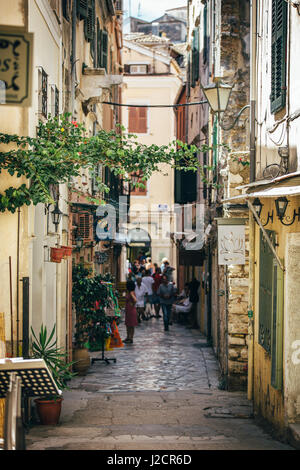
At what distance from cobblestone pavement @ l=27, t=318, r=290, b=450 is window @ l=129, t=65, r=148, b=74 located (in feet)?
90.8

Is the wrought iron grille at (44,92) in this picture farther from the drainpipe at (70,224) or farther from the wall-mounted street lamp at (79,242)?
the wall-mounted street lamp at (79,242)

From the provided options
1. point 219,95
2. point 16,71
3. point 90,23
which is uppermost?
point 90,23

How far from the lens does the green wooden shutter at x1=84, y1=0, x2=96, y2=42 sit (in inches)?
789

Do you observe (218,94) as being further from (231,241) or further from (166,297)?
(166,297)

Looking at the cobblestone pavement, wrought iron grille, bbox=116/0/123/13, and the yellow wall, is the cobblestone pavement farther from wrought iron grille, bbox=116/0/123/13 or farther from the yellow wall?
wrought iron grille, bbox=116/0/123/13

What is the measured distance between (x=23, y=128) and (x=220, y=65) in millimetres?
5890

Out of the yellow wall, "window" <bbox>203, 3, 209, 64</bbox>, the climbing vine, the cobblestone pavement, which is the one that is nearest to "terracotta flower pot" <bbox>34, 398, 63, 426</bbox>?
the cobblestone pavement

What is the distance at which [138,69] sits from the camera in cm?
4519

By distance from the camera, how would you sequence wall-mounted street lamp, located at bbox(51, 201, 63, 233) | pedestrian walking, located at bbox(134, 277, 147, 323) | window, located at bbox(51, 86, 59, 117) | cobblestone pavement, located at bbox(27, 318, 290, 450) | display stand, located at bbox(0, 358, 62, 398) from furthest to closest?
pedestrian walking, located at bbox(134, 277, 147, 323), window, located at bbox(51, 86, 59, 117), wall-mounted street lamp, located at bbox(51, 201, 63, 233), cobblestone pavement, located at bbox(27, 318, 290, 450), display stand, located at bbox(0, 358, 62, 398)

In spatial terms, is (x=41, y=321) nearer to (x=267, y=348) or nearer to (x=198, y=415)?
(x=198, y=415)

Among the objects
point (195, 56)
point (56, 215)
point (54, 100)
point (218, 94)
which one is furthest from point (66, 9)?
point (195, 56)

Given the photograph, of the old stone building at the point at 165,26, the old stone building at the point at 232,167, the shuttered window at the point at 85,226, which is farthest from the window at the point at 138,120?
the shuttered window at the point at 85,226

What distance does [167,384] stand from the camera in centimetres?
1524

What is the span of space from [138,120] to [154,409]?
3328 centimetres
